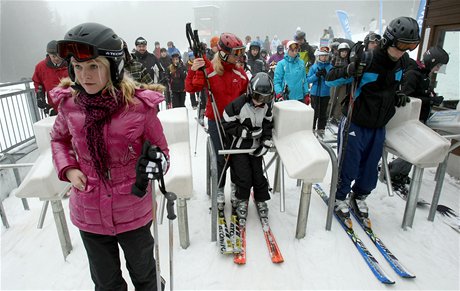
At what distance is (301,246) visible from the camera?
10.8 feet

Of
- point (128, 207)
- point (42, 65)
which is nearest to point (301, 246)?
point (128, 207)

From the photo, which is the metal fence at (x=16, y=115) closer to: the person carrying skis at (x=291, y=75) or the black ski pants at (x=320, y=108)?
the person carrying skis at (x=291, y=75)

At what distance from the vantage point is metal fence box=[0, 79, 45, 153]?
17.1 ft

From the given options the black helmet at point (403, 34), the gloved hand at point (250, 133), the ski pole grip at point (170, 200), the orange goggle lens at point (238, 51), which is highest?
the black helmet at point (403, 34)

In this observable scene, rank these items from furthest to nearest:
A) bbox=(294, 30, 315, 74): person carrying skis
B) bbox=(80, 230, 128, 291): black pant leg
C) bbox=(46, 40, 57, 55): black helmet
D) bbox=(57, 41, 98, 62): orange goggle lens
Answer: bbox=(294, 30, 315, 74): person carrying skis, bbox=(46, 40, 57, 55): black helmet, bbox=(80, 230, 128, 291): black pant leg, bbox=(57, 41, 98, 62): orange goggle lens

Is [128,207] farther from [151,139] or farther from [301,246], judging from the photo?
[301,246]

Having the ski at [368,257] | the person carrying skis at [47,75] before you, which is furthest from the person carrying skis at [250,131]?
the person carrying skis at [47,75]

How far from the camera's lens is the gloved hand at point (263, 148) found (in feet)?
10.8

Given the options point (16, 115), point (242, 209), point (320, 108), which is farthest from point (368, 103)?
point (16, 115)

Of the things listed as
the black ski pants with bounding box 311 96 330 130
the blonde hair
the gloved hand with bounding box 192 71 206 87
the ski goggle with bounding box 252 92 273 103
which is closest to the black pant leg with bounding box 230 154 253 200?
the ski goggle with bounding box 252 92 273 103

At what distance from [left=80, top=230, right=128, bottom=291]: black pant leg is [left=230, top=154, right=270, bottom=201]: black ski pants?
5.71 feet

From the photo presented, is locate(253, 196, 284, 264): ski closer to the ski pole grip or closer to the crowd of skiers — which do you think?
the crowd of skiers

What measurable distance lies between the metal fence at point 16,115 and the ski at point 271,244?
474 cm

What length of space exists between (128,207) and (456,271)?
339 centimetres
